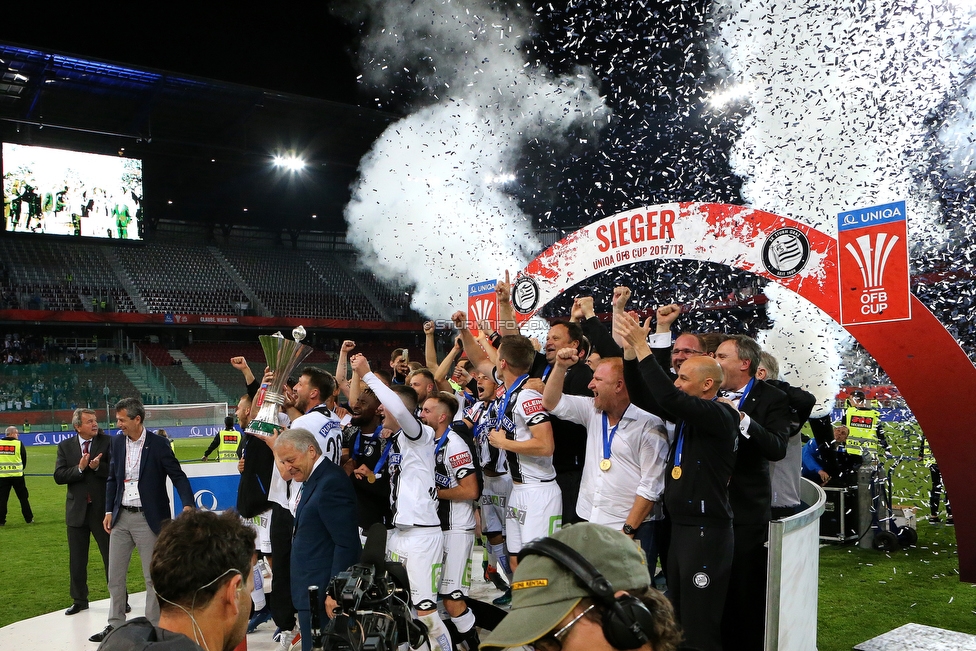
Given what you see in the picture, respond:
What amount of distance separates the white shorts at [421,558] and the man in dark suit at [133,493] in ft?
7.67

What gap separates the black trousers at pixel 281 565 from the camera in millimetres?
6062

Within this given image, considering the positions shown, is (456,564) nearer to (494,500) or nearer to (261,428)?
(494,500)

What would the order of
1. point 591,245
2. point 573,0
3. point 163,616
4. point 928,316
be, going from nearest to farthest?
point 163,616 → point 928,316 → point 591,245 → point 573,0

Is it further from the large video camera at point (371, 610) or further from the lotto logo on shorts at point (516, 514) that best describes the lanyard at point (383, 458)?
the large video camera at point (371, 610)

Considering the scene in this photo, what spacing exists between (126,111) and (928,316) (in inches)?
1200

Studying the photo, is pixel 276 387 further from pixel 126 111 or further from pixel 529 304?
pixel 126 111

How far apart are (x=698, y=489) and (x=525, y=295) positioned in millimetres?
5832

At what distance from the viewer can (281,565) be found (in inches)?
238

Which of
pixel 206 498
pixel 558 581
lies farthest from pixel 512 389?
pixel 206 498

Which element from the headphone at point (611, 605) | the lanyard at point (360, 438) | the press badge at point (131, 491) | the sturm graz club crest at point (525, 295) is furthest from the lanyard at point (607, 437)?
the sturm graz club crest at point (525, 295)

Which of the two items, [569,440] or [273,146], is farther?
[273,146]

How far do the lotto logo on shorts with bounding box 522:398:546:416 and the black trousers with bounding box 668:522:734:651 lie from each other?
1.25 metres

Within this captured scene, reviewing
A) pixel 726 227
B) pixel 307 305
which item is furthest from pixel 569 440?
pixel 307 305

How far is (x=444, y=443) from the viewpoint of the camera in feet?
18.4
